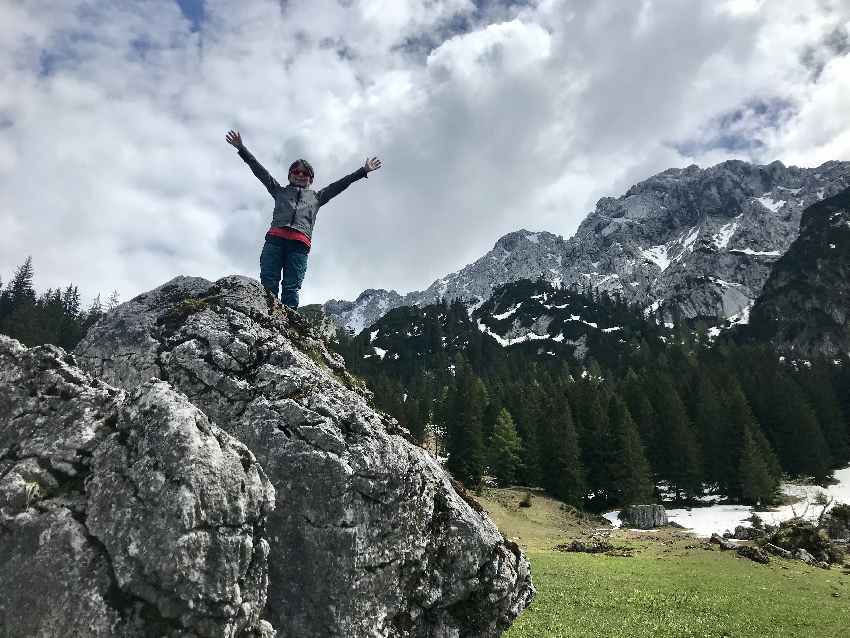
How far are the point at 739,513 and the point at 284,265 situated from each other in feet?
215

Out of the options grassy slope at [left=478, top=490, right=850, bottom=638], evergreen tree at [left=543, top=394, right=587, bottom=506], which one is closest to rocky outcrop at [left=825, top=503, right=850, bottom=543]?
grassy slope at [left=478, top=490, right=850, bottom=638]

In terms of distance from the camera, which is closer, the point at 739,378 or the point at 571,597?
the point at 571,597

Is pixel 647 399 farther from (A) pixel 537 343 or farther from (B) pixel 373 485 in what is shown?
(A) pixel 537 343

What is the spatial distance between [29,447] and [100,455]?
2.92 feet

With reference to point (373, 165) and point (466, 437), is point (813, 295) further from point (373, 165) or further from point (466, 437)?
point (373, 165)

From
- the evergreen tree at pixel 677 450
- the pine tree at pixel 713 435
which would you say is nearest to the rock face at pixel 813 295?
the pine tree at pixel 713 435

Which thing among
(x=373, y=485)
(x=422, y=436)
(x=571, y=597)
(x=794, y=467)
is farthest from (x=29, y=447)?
(x=794, y=467)

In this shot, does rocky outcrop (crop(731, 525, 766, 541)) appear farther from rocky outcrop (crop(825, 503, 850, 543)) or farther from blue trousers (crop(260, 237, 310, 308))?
blue trousers (crop(260, 237, 310, 308))

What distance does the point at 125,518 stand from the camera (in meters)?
5.06

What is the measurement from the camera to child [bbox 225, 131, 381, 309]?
37.0ft

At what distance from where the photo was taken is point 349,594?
21.7ft

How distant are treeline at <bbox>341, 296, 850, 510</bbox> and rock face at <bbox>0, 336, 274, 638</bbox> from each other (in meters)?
63.1

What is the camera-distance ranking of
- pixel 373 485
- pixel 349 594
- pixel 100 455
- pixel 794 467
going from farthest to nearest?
1. pixel 794 467
2. pixel 373 485
3. pixel 349 594
4. pixel 100 455

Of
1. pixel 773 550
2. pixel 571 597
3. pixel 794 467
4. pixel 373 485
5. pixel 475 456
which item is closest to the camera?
pixel 373 485
